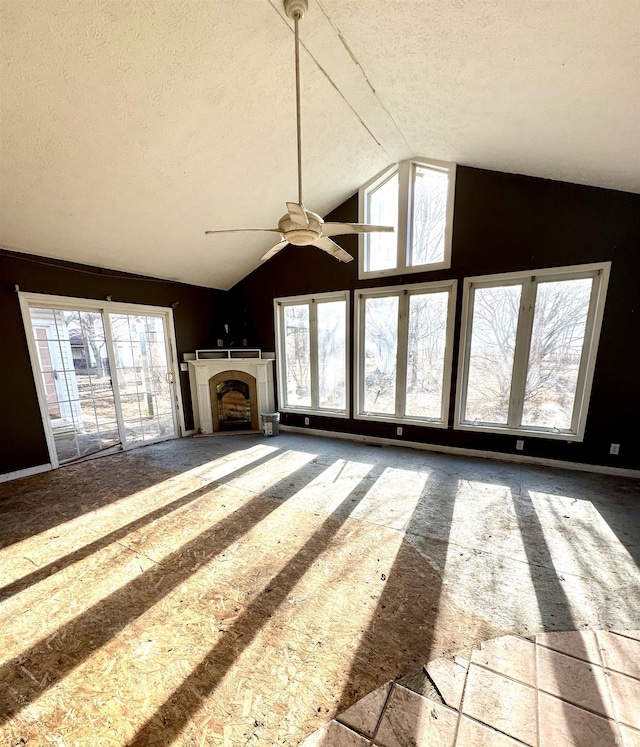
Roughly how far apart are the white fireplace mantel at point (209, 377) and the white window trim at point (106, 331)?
0.26 m

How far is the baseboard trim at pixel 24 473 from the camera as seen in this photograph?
340 cm

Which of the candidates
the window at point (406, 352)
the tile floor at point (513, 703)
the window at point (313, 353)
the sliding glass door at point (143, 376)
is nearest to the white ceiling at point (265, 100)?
the sliding glass door at point (143, 376)

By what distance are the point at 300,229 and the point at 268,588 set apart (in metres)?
2.39

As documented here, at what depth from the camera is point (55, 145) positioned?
2381mm

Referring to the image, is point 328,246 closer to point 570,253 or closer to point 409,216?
point 409,216

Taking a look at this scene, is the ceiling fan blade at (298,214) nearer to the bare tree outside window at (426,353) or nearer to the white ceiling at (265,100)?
the white ceiling at (265,100)

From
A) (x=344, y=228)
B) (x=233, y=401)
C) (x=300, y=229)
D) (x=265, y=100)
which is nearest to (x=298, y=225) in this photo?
(x=300, y=229)

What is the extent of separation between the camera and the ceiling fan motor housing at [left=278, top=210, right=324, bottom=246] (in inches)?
77.2

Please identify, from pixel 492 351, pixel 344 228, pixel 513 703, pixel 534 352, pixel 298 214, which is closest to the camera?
pixel 513 703

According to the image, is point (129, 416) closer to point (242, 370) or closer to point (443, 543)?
point (242, 370)

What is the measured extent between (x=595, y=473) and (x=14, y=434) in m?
6.82

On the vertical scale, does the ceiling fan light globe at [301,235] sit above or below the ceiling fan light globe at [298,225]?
below

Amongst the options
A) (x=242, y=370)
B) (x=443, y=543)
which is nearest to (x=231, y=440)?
(x=242, y=370)

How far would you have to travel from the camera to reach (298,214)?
1854 millimetres
